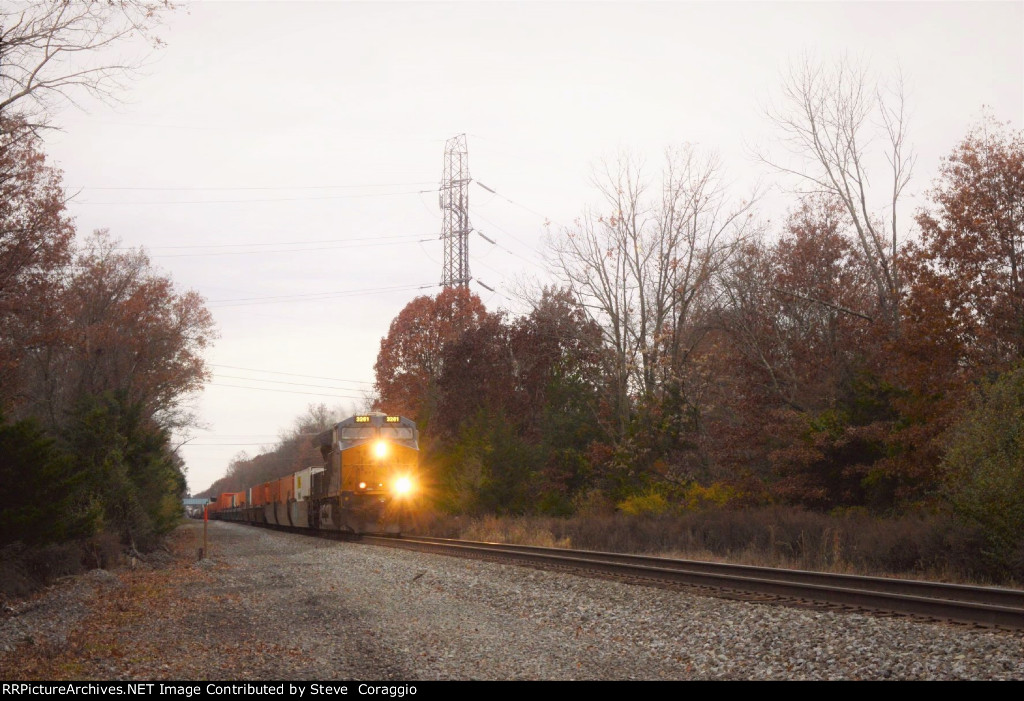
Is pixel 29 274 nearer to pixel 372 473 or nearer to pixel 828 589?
pixel 372 473

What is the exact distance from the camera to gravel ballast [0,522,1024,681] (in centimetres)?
801

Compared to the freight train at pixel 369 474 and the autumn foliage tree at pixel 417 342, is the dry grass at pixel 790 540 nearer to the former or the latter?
the freight train at pixel 369 474

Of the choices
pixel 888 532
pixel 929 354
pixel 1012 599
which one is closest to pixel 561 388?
pixel 929 354

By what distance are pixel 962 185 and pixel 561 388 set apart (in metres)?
19.8

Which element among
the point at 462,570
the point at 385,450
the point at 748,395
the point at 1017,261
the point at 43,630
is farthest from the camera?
the point at 748,395

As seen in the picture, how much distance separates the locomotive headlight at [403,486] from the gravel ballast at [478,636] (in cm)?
1357

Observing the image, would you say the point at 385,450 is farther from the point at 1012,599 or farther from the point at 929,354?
the point at 1012,599

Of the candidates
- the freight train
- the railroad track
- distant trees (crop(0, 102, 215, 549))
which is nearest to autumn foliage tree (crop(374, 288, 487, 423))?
distant trees (crop(0, 102, 215, 549))

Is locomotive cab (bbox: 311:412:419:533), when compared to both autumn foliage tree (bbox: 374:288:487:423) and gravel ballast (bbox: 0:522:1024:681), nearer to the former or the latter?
gravel ballast (bbox: 0:522:1024:681)

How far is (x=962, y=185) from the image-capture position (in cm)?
2434

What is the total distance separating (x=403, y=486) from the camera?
2969 centimetres

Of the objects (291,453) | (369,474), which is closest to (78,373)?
(369,474)

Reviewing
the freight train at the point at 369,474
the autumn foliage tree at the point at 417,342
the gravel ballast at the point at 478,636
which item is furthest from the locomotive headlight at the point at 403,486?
the autumn foliage tree at the point at 417,342

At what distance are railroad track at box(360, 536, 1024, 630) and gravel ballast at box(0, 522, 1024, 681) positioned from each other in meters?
0.56
